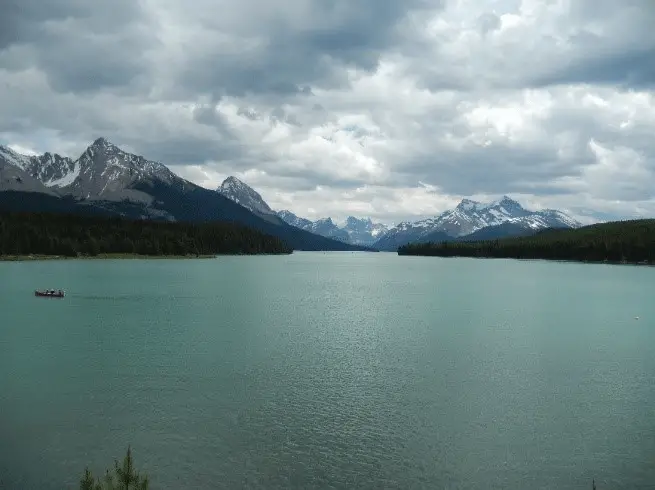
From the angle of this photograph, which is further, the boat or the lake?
the boat

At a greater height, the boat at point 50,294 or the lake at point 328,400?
the boat at point 50,294

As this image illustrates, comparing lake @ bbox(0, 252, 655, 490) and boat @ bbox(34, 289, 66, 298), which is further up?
boat @ bbox(34, 289, 66, 298)

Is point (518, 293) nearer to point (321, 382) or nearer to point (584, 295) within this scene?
point (584, 295)

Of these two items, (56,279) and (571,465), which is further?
(56,279)

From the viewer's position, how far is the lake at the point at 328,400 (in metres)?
28.7

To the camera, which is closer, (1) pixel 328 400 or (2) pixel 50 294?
(1) pixel 328 400

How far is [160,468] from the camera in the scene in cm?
2856

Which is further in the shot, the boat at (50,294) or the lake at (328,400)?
the boat at (50,294)

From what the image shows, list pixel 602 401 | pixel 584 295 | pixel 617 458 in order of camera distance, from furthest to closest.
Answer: pixel 584 295
pixel 602 401
pixel 617 458

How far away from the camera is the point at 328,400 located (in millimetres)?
40344

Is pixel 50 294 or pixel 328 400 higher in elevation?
pixel 50 294

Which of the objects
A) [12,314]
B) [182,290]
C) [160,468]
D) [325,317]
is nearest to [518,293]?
[325,317]

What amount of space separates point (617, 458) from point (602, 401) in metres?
11.7

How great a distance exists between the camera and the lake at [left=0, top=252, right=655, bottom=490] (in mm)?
28719
